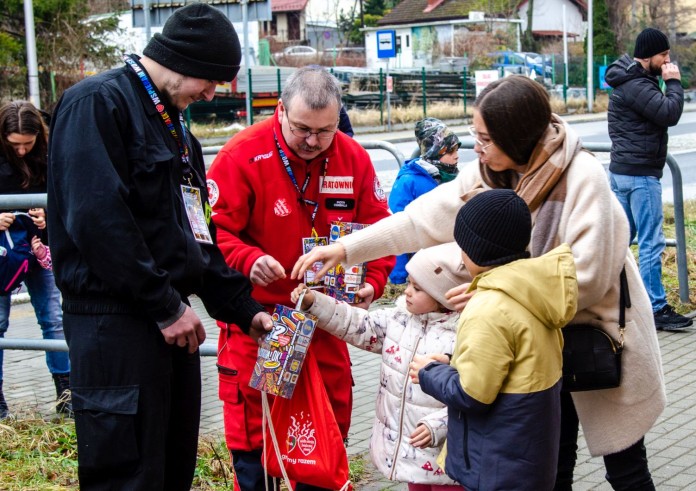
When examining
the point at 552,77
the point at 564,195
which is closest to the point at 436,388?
the point at 564,195

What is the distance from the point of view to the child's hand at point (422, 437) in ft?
11.1

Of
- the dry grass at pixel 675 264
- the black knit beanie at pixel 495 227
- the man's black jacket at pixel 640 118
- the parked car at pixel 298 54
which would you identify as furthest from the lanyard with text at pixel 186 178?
the parked car at pixel 298 54

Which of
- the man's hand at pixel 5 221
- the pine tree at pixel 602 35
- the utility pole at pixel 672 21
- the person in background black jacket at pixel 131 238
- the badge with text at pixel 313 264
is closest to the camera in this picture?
the person in background black jacket at pixel 131 238

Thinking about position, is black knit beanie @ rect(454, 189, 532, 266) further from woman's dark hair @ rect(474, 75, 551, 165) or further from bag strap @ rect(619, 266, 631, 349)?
bag strap @ rect(619, 266, 631, 349)

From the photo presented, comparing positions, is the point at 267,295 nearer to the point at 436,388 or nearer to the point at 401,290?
the point at 436,388

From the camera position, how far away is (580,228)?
316 cm

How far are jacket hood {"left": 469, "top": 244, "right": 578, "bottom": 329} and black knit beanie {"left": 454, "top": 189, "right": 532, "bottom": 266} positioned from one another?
0.06 metres

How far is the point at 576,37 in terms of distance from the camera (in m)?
62.5

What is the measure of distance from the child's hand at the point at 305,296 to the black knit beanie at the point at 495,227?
0.76 metres

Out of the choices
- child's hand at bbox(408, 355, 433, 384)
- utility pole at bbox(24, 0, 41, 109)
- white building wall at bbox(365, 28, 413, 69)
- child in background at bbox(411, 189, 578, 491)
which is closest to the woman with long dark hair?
child's hand at bbox(408, 355, 433, 384)

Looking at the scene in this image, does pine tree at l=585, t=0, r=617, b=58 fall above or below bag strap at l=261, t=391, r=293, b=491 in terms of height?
above

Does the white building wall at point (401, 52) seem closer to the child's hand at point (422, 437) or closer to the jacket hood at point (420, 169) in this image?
the jacket hood at point (420, 169)

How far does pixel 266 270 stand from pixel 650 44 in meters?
4.67

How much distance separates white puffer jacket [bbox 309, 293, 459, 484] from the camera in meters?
3.60
